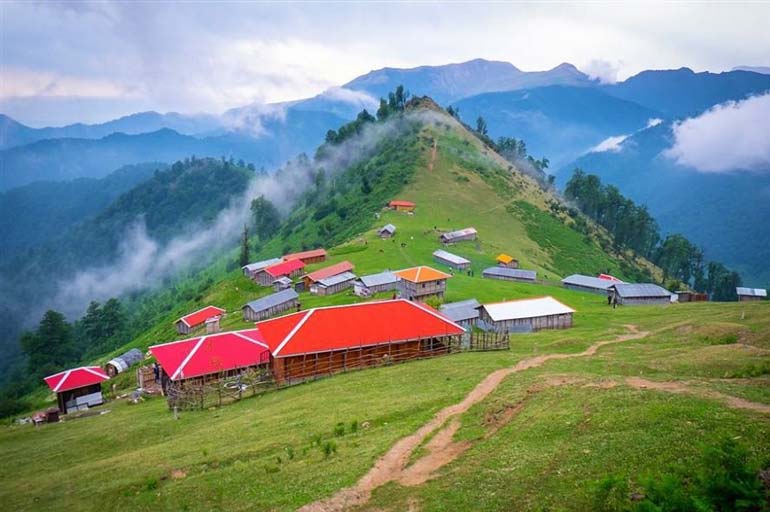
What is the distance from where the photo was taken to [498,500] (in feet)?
61.6

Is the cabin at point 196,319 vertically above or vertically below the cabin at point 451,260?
below

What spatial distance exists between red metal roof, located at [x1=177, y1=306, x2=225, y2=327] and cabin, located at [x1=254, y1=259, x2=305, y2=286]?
13.0 metres

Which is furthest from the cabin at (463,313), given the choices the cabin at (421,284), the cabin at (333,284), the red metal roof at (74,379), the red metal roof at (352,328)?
the red metal roof at (74,379)

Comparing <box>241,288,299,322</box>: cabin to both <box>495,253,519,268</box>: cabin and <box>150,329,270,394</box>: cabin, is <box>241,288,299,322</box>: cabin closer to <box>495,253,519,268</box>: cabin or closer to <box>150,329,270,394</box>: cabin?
<box>150,329,270,394</box>: cabin

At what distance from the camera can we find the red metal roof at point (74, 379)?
54.4m

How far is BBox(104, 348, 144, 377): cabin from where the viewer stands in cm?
8088

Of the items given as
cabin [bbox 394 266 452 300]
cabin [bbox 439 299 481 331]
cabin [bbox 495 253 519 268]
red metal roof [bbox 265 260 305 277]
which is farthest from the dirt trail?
cabin [bbox 495 253 519 268]

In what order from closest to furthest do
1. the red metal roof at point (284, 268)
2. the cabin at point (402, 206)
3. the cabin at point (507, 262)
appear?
the red metal roof at point (284, 268), the cabin at point (507, 262), the cabin at point (402, 206)

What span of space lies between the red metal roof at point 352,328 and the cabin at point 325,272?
4262 centimetres

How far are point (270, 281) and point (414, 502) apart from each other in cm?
9029

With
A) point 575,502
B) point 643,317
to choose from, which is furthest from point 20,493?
point 643,317

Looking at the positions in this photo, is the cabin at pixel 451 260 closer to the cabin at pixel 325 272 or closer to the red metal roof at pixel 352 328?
the cabin at pixel 325 272

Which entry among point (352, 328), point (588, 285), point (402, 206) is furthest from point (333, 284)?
point (402, 206)

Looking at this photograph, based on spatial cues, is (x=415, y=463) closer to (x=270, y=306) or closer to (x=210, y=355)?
(x=210, y=355)
